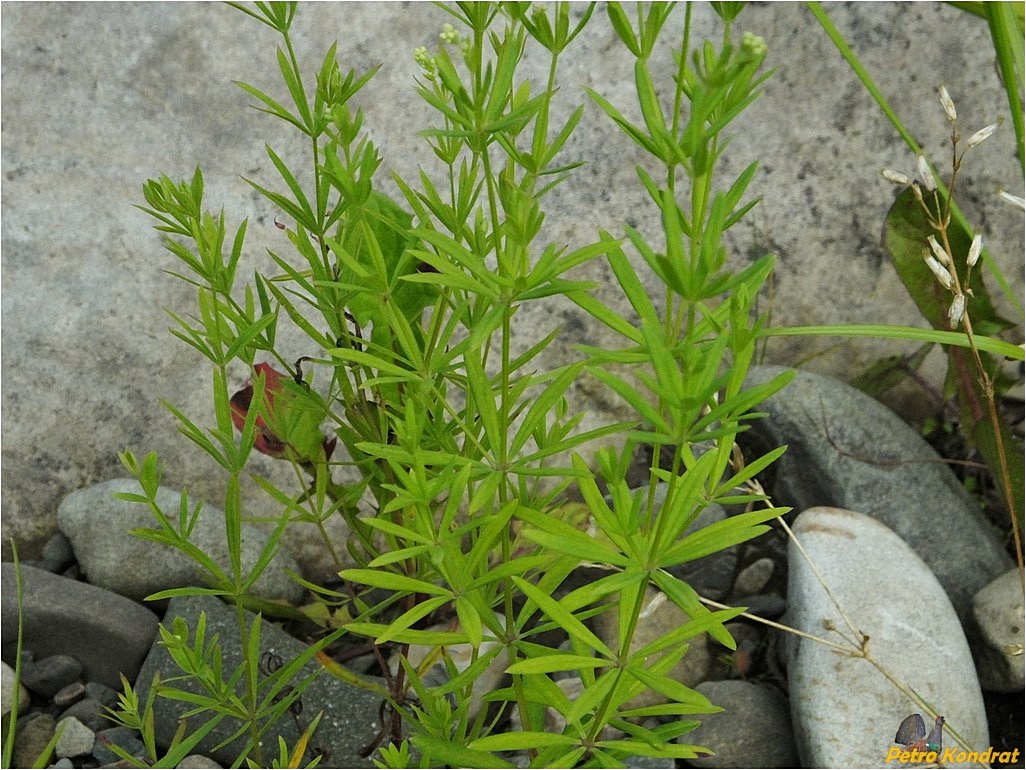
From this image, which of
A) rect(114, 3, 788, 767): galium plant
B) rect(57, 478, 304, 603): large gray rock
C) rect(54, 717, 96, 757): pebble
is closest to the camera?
rect(114, 3, 788, 767): galium plant

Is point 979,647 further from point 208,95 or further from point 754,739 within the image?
point 208,95

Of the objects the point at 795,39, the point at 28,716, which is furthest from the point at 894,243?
the point at 28,716

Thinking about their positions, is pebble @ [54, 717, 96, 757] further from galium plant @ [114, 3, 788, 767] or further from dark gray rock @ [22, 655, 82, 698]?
galium plant @ [114, 3, 788, 767]

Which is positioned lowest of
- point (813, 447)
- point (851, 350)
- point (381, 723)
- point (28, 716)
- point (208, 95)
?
point (28, 716)

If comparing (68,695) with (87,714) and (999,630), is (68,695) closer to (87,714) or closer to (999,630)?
(87,714)

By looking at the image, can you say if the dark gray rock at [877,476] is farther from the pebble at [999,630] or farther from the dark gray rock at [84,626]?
the dark gray rock at [84,626]

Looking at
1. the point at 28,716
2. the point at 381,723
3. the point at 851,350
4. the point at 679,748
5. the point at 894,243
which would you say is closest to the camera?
the point at 679,748

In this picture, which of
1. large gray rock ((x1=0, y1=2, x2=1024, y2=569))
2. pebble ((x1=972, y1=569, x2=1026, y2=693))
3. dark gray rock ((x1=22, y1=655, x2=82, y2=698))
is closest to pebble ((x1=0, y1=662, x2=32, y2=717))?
dark gray rock ((x1=22, y1=655, x2=82, y2=698))
